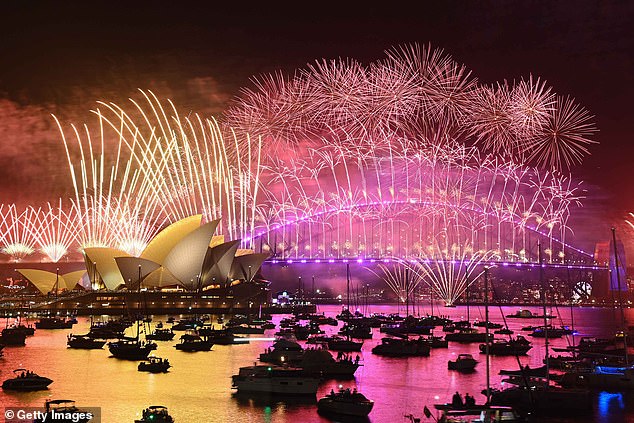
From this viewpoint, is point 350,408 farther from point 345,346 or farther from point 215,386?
point 345,346

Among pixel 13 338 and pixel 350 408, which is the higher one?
pixel 13 338

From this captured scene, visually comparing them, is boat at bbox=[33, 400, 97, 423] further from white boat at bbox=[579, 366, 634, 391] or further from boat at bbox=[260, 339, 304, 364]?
white boat at bbox=[579, 366, 634, 391]

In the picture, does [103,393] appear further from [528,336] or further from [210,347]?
[528,336]

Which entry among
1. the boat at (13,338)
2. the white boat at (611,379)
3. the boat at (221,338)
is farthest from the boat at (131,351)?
the white boat at (611,379)

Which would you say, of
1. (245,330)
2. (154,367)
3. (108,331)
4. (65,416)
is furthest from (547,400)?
(245,330)

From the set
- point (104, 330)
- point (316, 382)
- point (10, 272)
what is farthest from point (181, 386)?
point (10, 272)

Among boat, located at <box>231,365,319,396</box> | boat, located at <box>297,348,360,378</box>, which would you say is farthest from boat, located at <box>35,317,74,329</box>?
boat, located at <box>231,365,319,396</box>

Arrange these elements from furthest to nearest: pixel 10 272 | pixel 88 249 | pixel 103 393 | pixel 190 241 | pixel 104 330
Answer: pixel 10 272
pixel 88 249
pixel 190 241
pixel 104 330
pixel 103 393
